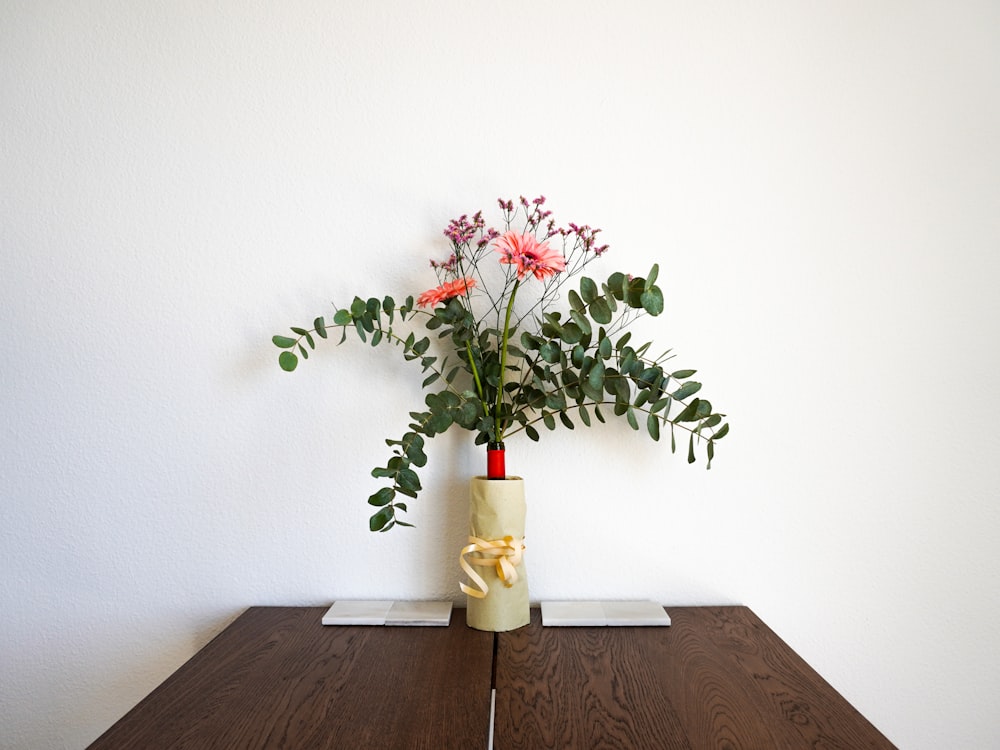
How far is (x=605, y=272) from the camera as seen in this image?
119cm

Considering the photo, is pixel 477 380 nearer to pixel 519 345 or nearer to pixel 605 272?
pixel 519 345

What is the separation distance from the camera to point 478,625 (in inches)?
41.2

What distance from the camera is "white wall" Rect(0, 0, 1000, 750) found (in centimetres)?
119

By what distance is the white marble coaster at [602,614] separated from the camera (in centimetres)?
107

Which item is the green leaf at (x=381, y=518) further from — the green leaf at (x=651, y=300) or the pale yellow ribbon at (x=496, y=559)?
the green leaf at (x=651, y=300)

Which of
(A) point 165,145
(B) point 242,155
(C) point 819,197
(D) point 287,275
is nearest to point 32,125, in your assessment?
(A) point 165,145

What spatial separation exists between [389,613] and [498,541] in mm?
233

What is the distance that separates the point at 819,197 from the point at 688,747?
3.04 feet

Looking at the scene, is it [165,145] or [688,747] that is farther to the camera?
[165,145]

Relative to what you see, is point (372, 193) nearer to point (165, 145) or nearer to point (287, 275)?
point (287, 275)

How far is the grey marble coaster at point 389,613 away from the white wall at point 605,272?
5 cm

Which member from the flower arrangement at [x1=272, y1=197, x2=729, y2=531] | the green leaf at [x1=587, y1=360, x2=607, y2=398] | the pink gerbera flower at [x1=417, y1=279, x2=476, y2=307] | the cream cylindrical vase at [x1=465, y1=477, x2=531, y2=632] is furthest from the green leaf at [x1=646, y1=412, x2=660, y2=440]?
the pink gerbera flower at [x1=417, y1=279, x2=476, y2=307]

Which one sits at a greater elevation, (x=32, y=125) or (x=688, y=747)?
(x=32, y=125)

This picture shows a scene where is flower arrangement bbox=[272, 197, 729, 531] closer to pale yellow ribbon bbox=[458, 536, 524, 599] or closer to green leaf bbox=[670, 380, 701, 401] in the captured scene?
green leaf bbox=[670, 380, 701, 401]
